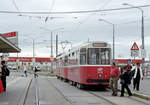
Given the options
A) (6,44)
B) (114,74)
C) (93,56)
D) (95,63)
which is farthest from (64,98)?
(93,56)

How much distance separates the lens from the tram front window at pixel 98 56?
18312mm

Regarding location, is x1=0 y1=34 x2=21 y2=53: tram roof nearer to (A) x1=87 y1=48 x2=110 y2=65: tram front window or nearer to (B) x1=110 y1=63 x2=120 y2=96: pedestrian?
(A) x1=87 y1=48 x2=110 y2=65: tram front window

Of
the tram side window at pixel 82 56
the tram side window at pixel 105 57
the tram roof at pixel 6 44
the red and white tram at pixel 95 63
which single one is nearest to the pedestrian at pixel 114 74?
the red and white tram at pixel 95 63

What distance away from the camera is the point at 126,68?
15.2 metres

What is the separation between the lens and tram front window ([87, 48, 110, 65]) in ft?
60.1

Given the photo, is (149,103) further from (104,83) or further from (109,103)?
(104,83)

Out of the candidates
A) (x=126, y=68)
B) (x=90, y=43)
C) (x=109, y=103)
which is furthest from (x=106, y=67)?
(x=109, y=103)

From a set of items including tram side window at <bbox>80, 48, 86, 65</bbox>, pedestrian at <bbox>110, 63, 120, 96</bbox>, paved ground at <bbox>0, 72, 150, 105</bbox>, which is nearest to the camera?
paved ground at <bbox>0, 72, 150, 105</bbox>

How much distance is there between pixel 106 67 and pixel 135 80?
1813 mm

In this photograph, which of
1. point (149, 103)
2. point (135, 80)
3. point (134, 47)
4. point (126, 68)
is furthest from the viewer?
point (134, 47)

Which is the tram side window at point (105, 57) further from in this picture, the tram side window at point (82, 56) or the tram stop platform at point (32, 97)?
the tram stop platform at point (32, 97)

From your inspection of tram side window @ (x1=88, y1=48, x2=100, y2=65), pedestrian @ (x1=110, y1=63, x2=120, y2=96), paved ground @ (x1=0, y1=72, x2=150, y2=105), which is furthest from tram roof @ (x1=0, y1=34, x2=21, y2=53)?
pedestrian @ (x1=110, y1=63, x2=120, y2=96)

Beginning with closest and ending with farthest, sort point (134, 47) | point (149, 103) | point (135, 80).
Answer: point (149, 103) < point (135, 80) < point (134, 47)

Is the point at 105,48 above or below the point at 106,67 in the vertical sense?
above
